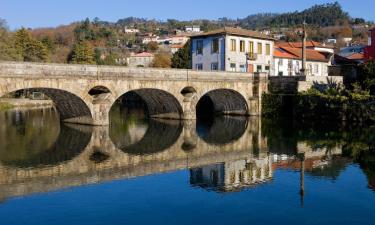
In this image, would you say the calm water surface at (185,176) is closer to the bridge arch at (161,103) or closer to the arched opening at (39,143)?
the arched opening at (39,143)

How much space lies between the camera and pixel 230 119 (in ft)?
163

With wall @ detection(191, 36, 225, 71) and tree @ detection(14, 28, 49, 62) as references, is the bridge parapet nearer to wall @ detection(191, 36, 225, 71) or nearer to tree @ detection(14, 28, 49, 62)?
wall @ detection(191, 36, 225, 71)

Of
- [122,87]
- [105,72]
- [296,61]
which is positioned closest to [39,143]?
[105,72]

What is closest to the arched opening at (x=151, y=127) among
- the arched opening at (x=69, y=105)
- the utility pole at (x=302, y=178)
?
the arched opening at (x=69, y=105)

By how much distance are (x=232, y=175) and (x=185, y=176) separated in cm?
236

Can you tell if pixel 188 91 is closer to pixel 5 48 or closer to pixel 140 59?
pixel 5 48

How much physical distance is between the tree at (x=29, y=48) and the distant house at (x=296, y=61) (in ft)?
157

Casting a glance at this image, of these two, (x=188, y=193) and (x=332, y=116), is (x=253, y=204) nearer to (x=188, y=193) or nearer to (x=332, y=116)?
(x=188, y=193)

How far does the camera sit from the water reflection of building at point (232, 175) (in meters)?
20.8

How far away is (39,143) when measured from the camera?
104 feet

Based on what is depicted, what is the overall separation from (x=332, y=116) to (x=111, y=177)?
29.4 m

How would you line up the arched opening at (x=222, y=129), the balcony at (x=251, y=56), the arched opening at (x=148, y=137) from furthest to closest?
the balcony at (x=251, y=56) < the arched opening at (x=222, y=129) < the arched opening at (x=148, y=137)

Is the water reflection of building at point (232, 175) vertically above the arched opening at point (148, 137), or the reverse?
the arched opening at point (148, 137)

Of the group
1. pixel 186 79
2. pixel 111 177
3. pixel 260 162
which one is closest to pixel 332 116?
pixel 186 79
